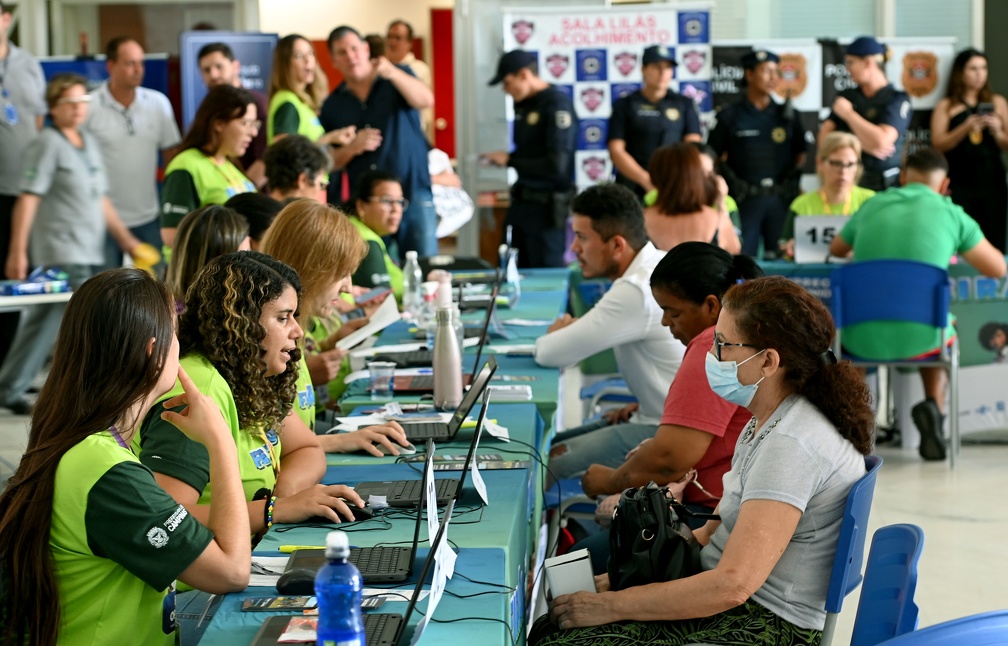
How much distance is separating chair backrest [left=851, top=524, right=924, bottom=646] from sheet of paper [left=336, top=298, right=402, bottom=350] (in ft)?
6.32

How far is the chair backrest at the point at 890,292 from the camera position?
4930 mm

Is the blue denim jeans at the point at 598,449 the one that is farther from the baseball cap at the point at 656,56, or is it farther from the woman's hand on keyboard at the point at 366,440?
the baseball cap at the point at 656,56

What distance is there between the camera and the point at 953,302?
5.56m

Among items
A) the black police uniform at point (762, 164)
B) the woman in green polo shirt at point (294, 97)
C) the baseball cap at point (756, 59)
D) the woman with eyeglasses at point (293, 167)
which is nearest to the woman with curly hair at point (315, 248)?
the woman with eyeglasses at point (293, 167)

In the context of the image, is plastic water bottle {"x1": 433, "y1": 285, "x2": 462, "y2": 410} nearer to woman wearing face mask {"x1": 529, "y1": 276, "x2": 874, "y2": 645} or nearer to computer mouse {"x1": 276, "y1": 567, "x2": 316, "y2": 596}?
woman wearing face mask {"x1": 529, "y1": 276, "x2": 874, "y2": 645}

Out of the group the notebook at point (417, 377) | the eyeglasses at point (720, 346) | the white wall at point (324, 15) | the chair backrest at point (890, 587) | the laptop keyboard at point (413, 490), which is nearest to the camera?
the chair backrest at point (890, 587)

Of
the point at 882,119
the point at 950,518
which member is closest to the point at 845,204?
the point at 882,119

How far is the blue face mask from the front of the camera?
2186 mm

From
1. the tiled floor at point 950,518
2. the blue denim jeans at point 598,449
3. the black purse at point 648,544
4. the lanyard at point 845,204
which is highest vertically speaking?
the lanyard at point 845,204

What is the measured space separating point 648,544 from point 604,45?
6.69 m

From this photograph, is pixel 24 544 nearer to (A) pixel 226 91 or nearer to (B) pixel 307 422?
(B) pixel 307 422

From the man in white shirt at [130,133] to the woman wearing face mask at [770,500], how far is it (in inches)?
223

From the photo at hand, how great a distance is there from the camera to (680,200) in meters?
5.03

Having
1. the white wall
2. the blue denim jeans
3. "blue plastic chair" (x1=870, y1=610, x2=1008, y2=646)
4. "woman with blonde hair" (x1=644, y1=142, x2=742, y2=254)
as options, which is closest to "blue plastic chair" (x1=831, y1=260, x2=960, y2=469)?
"woman with blonde hair" (x1=644, y1=142, x2=742, y2=254)
